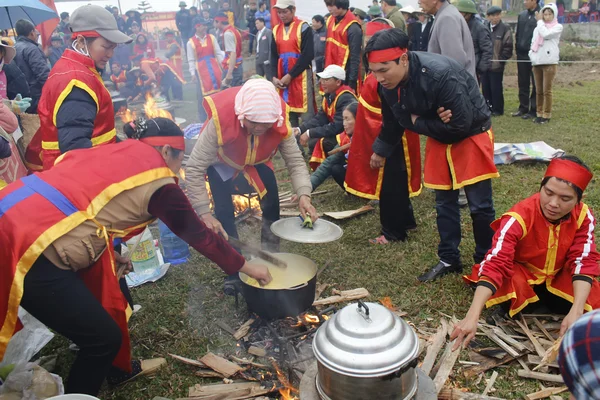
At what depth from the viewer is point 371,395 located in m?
2.20

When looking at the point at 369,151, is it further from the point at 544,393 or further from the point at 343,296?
the point at 544,393

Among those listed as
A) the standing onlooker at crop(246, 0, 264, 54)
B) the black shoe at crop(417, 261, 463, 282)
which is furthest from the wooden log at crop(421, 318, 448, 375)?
the standing onlooker at crop(246, 0, 264, 54)

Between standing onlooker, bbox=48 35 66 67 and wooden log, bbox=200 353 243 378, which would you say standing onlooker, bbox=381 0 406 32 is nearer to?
standing onlooker, bbox=48 35 66 67

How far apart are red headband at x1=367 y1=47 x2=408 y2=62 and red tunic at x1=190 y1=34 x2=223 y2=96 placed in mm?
8083

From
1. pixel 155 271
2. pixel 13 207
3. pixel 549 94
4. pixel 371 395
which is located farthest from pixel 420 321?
pixel 549 94

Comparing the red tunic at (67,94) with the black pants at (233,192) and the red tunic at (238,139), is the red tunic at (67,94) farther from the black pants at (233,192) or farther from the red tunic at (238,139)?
the black pants at (233,192)

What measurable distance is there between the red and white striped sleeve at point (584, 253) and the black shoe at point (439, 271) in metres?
1.06

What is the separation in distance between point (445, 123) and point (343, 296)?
5.61 feet

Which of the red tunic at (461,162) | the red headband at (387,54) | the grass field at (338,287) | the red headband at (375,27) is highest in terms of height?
the red headband at (375,27)

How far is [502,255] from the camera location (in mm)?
3229

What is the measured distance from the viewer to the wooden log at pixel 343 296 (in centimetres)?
407

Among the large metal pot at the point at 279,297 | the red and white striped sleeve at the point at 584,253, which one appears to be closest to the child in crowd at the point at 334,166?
the large metal pot at the point at 279,297

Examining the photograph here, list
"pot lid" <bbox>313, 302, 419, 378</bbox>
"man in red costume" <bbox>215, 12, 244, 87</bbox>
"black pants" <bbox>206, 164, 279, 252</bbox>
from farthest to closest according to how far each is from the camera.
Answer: "man in red costume" <bbox>215, 12, 244, 87</bbox> → "black pants" <bbox>206, 164, 279, 252</bbox> → "pot lid" <bbox>313, 302, 419, 378</bbox>

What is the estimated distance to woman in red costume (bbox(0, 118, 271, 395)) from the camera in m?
2.33
